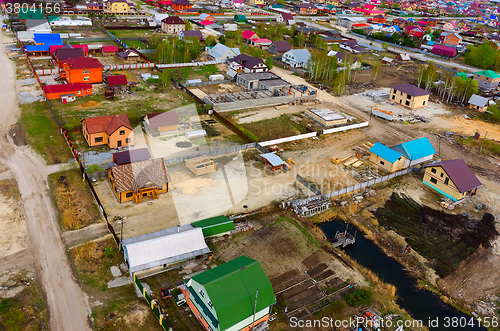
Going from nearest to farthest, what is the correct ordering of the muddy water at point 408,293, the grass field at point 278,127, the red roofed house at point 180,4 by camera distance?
the muddy water at point 408,293, the grass field at point 278,127, the red roofed house at point 180,4

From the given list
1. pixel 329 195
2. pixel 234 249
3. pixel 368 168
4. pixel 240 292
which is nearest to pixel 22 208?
pixel 234 249

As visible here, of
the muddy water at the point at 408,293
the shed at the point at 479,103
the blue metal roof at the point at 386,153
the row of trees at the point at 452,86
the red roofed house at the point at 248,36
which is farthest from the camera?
the red roofed house at the point at 248,36

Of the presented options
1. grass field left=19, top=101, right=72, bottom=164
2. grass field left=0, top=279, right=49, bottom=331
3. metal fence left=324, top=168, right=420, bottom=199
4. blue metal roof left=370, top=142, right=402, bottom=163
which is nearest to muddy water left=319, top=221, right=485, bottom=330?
metal fence left=324, top=168, right=420, bottom=199

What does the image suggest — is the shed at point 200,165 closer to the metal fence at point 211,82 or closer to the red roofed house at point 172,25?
the metal fence at point 211,82

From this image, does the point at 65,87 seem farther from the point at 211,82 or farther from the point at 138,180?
the point at 138,180

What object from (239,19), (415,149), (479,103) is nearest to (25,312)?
(415,149)

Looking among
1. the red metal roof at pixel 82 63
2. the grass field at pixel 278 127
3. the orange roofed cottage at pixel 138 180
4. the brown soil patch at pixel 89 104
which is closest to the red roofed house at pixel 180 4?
the red metal roof at pixel 82 63
